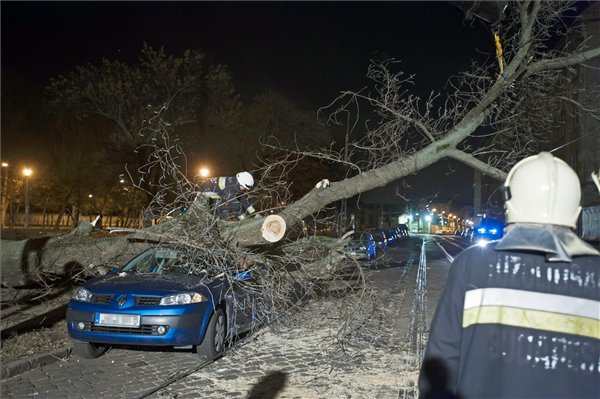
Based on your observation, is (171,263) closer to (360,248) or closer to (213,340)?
(213,340)

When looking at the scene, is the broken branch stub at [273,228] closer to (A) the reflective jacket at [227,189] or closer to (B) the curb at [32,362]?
(A) the reflective jacket at [227,189]

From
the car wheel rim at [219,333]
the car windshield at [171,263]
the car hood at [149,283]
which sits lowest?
the car wheel rim at [219,333]

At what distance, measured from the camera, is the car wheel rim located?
21.1ft

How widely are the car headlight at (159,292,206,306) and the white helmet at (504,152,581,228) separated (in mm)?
4736

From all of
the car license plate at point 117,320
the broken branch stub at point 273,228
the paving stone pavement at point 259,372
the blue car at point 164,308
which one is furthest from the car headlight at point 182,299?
the broken branch stub at point 273,228

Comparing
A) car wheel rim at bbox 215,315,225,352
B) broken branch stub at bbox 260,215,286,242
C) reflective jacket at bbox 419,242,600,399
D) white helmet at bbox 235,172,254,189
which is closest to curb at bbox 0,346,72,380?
car wheel rim at bbox 215,315,225,352

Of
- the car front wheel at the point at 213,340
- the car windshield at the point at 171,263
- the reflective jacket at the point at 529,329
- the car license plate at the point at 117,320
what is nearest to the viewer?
the reflective jacket at the point at 529,329

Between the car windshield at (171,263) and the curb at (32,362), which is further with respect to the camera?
the car windshield at (171,263)

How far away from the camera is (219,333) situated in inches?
257

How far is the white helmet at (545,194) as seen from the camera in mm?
1901

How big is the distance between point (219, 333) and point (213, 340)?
23 cm

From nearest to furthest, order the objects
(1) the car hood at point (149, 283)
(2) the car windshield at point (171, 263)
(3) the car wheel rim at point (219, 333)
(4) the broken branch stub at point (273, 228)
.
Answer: (1) the car hood at point (149, 283), (3) the car wheel rim at point (219, 333), (2) the car windshield at point (171, 263), (4) the broken branch stub at point (273, 228)

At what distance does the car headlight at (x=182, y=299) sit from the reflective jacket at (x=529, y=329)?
4.61 metres

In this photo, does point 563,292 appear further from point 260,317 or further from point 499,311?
point 260,317
